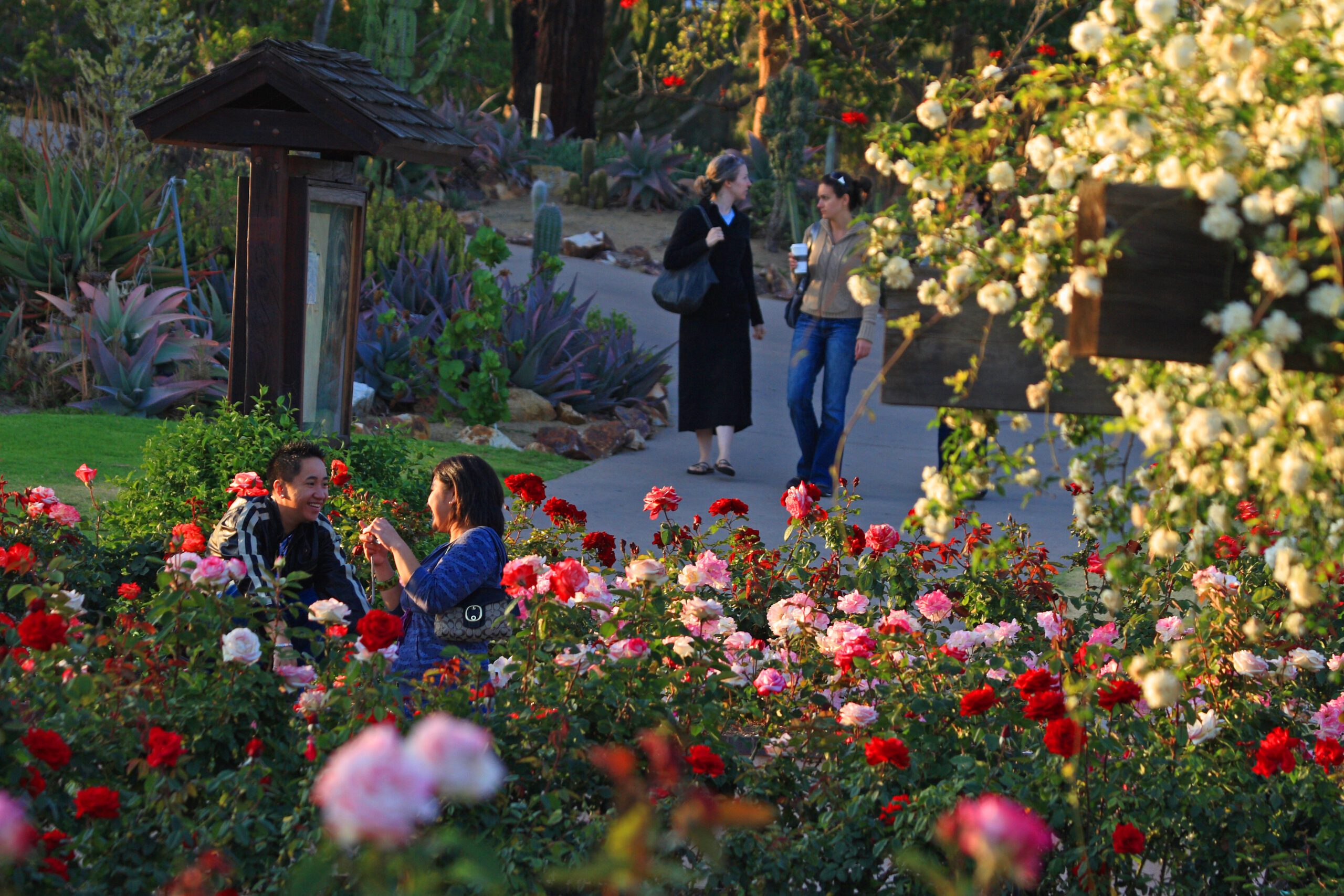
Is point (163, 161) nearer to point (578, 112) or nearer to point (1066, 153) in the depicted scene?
point (578, 112)

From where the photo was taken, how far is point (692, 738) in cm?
277

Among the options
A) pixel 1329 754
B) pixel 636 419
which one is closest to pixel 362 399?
pixel 636 419

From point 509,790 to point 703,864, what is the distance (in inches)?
16.2

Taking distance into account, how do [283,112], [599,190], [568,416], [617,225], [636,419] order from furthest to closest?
[599,190] → [617,225] → [636,419] → [568,416] → [283,112]

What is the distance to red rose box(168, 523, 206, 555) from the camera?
10.8 ft

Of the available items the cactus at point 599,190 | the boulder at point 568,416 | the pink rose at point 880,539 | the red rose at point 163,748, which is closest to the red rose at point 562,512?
the pink rose at point 880,539

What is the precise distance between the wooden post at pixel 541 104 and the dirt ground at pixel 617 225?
2.72 m

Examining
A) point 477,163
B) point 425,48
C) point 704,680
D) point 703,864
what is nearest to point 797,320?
point 704,680

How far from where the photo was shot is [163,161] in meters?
13.9

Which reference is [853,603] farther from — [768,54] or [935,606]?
[768,54]

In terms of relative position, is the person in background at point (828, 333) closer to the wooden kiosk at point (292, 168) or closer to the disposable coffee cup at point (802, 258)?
the disposable coffee cup at point (802, 258)

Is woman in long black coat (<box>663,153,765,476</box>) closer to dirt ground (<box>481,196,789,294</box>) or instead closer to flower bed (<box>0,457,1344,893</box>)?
flower bed (<box>0,457,1344,893</box>)

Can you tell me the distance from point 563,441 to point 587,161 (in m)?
11.7

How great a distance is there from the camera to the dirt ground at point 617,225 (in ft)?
55.4
